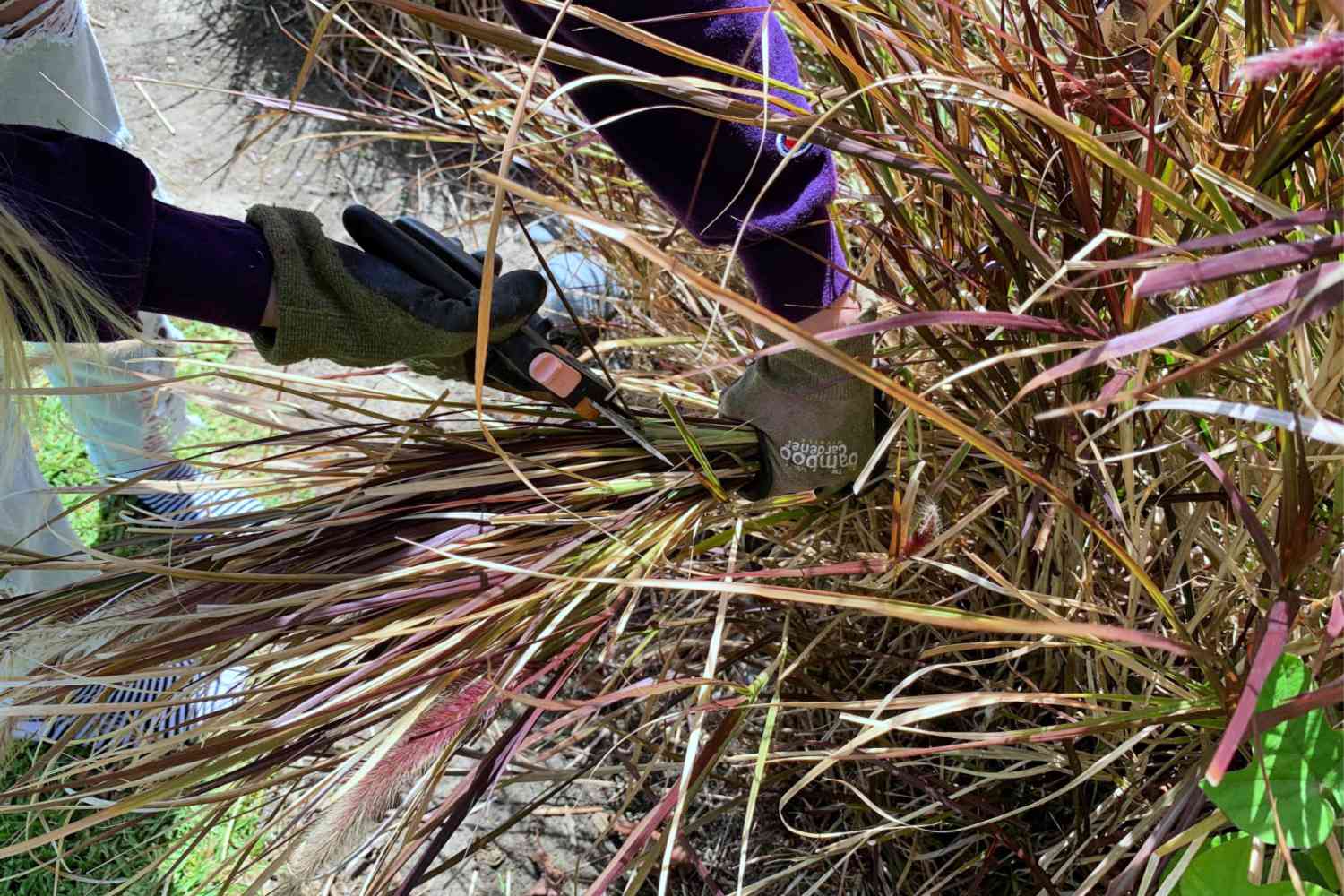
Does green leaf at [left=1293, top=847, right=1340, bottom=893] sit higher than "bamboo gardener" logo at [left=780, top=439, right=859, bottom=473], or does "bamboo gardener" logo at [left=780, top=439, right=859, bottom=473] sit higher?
"bamboo gardener" logo at [left=780, top=439, right=859, bottom=473]

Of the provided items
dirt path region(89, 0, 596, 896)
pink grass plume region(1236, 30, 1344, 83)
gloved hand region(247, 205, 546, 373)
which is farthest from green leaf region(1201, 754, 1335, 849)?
dirt path region(89, 0, 596, 896)

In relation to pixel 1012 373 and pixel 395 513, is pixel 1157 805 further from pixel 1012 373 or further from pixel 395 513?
pixel 395 513

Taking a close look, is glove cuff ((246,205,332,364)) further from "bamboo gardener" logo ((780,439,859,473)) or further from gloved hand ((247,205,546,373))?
"bamboo gardener" logo ((780,439,859,473))

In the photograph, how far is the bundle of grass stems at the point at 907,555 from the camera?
782 mm

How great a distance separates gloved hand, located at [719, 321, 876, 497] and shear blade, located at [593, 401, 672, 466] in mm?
108

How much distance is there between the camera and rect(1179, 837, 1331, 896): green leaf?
2.28ft

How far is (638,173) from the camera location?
1.01 metres

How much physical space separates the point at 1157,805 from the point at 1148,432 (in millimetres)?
317

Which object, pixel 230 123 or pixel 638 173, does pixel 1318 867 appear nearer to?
pixel 638 173

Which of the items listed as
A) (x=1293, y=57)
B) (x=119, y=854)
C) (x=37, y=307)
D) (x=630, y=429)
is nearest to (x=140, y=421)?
(x=119, y=854)

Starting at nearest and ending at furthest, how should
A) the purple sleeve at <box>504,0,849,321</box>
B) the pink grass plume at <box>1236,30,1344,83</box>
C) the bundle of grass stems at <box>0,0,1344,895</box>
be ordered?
the pink grass plume at <box>1236,30,1344,83</box>, the bundle of grass stems at <box>0,0,1344,895</box>, the purple sleeve at <box>504,0,849,321</box>

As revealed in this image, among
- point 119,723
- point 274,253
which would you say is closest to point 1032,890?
point 274,253

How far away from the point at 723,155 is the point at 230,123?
68.1 inches

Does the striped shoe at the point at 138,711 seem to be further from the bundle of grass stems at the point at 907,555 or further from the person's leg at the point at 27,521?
the person's leg at the point at 27,521
